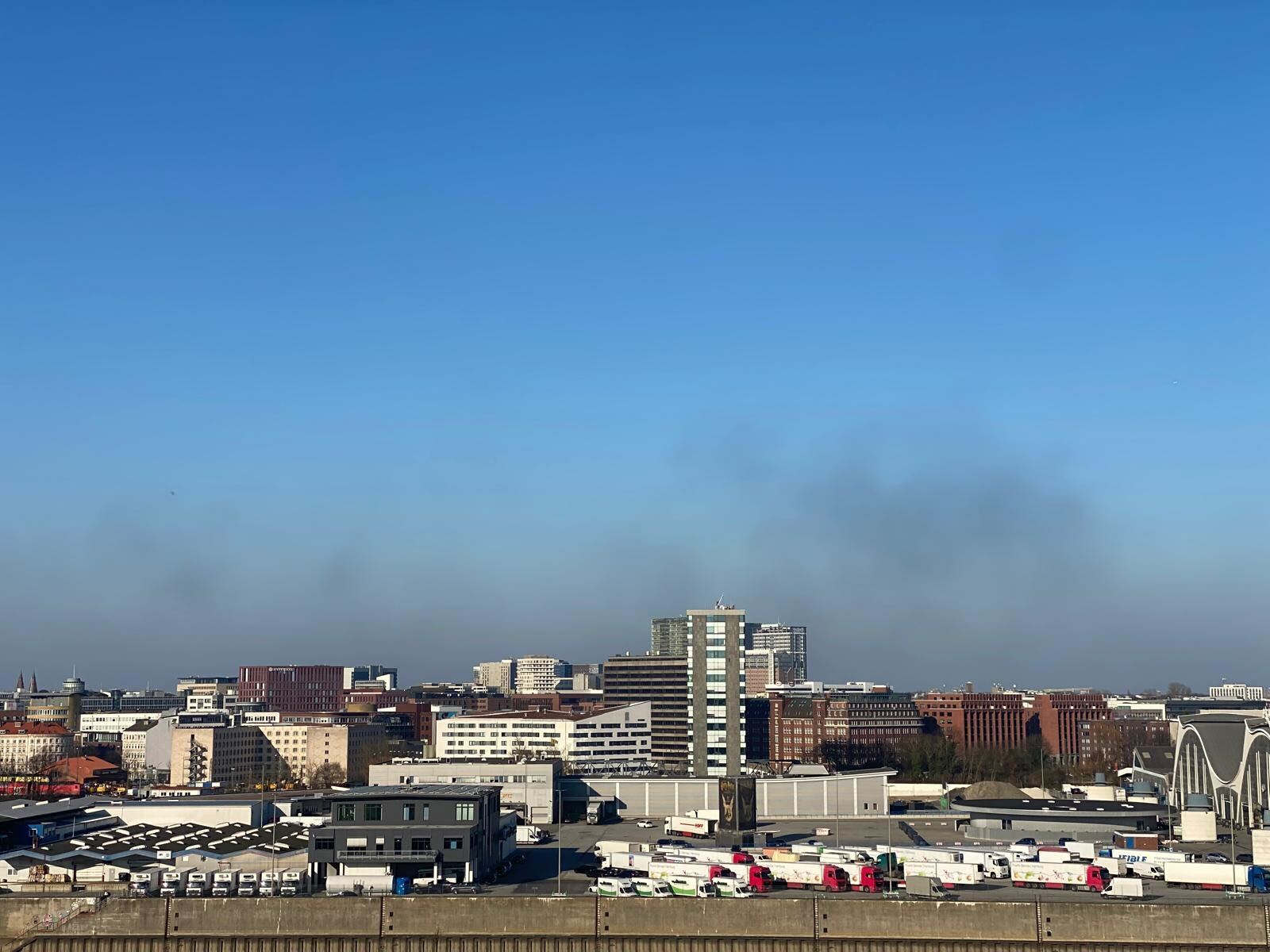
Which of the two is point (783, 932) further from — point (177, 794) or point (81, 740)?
point (81, 740)

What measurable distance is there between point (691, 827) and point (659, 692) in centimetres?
7391

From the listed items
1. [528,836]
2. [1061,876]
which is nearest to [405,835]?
[528,836]

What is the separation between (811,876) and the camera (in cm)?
5525

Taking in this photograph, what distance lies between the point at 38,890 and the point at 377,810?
43.1 feet

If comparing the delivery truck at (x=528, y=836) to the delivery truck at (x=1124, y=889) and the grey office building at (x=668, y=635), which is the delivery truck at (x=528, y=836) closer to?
the delivery truck at (x=1124, y=889)

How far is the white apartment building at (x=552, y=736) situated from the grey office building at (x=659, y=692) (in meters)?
14.9

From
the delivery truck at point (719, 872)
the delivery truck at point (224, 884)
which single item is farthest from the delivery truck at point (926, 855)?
the delivery truck at point (224, 884)

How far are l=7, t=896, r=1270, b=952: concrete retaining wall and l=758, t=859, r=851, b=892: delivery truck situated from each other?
7660mm

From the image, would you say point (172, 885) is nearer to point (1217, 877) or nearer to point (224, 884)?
point (224, 884)

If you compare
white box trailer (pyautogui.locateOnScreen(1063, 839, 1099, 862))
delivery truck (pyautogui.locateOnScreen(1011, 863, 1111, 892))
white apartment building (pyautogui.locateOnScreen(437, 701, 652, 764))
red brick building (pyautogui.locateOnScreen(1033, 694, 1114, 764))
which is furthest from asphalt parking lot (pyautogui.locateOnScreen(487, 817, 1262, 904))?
red brick building (pyautogui.locateOnScreen(1033, 694, 1114, 764))

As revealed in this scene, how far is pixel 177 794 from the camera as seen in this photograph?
329ft

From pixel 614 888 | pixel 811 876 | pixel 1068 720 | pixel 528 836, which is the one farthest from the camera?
pixel 1068 720

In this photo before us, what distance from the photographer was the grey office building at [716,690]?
318 ft

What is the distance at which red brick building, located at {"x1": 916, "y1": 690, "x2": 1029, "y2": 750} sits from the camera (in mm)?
155750
